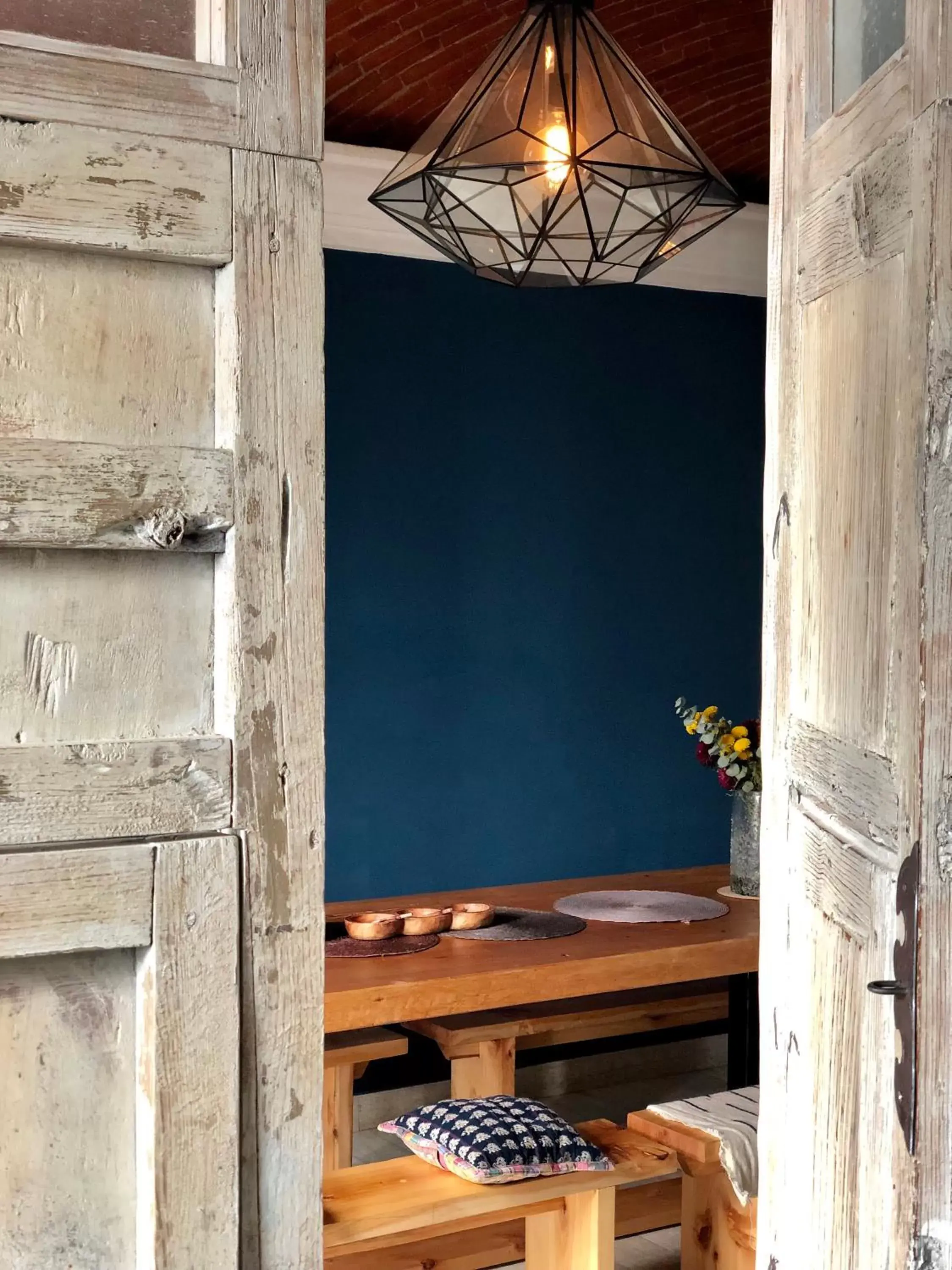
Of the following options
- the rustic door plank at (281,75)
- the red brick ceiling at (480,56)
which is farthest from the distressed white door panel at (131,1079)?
the red brick ceiling at (480,56)

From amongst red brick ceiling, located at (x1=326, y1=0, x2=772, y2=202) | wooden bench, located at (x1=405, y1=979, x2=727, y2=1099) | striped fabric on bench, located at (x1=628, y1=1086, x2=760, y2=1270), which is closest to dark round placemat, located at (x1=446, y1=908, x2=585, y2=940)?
wooden bench, located at (x1=405, y1=979, x2=727, y2=1099)

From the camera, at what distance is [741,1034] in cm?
348

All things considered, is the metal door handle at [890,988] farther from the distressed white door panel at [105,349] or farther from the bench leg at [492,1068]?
the bench leg at [492,1068]

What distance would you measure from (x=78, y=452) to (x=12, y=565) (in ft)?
0.35

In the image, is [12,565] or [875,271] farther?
[875,271]

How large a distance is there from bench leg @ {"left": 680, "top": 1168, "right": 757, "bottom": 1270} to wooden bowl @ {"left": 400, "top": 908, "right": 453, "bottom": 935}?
712 mm

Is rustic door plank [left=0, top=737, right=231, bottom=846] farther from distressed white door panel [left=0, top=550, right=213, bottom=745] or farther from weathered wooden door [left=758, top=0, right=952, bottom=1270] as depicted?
weathered wooden door [left=758, top=0, right=952, bottom=1270]

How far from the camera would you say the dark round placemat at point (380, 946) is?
2.85 metres

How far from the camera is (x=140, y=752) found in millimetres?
1202

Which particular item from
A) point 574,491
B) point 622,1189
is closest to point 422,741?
point 574,491

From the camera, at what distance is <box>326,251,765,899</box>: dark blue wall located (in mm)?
4391

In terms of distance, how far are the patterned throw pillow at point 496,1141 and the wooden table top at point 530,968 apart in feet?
0.74

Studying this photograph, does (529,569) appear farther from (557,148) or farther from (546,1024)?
(557,148)

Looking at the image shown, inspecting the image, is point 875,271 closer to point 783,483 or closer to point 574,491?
point 783,483
